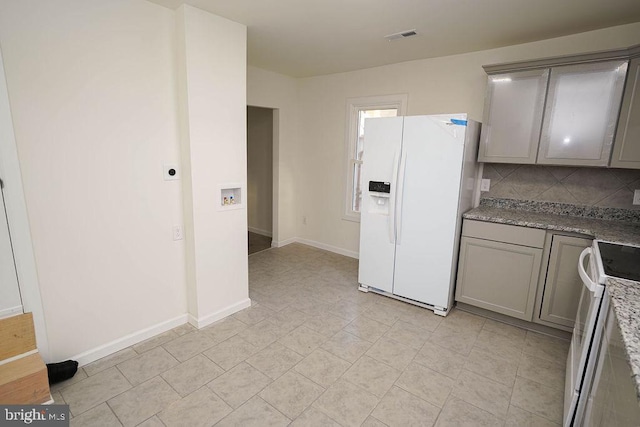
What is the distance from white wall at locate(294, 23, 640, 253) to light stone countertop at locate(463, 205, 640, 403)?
1118 mm

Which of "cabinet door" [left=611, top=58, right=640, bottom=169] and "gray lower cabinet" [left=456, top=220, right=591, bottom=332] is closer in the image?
"cabinet door" [left=611, top=58, right=640, bottom=169]

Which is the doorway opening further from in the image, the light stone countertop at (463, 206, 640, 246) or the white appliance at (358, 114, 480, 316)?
the light stone countertop at (463, 206, 640, 246)

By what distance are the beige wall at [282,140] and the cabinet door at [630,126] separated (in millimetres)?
3594

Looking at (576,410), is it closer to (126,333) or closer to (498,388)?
(498,388)

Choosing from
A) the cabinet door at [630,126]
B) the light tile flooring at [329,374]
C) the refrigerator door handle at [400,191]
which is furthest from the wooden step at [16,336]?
the cabinet door at [630,126]

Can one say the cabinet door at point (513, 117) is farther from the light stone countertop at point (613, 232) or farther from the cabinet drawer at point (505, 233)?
the cabinet drawer at point (505, 233)

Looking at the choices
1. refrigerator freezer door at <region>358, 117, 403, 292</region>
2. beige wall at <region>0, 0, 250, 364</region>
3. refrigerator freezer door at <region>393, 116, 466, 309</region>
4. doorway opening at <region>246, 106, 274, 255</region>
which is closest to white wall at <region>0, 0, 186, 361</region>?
beige wall at <region>0, 0, 250, 364</region>

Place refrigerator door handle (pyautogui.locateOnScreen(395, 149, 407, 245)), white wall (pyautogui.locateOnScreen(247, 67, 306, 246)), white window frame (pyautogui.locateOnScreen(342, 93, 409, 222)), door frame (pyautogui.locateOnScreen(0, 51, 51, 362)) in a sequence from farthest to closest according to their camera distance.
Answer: white wall (pyautogui.locateOnScreen(247, 67, 306, 246))
white window frame (pyautogui.locateOnScreen(342, 93, 409, 222))
refrigerator door handle (pyautogui.locateOnScreen(395, 149, 407, 245))
door frame (pyautogui.locateOnScreen(0, 51, 51, 362))

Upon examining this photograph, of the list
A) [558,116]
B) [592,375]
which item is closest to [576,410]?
[592,375]

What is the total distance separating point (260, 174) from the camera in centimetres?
536

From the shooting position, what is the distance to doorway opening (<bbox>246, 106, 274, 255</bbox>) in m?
5.07

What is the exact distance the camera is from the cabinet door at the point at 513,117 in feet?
8.63

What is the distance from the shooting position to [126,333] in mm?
2391

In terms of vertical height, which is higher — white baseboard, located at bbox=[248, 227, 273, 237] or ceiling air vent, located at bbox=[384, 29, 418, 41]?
ceiling air vent, located at bbox=[384, 29, 418, 41]
